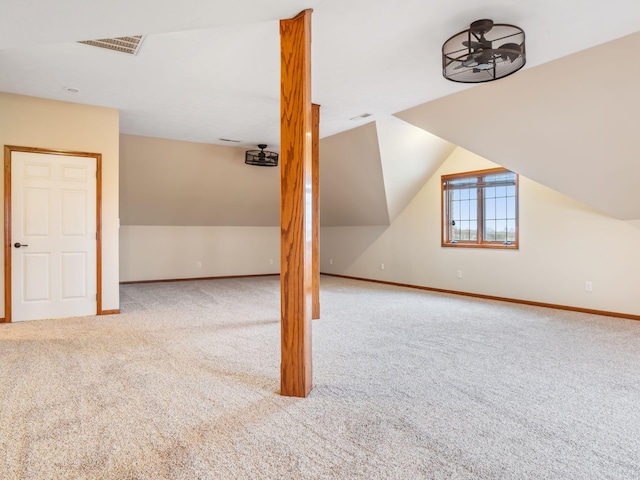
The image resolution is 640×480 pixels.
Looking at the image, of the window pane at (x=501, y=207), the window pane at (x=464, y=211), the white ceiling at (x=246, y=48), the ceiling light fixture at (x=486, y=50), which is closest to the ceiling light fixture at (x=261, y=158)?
the white ceiling at (x=246, y=48)

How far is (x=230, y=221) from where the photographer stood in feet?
31.0

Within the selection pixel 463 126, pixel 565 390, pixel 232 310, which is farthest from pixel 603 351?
pixel 232 310

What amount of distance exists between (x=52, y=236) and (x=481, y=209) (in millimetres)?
6201

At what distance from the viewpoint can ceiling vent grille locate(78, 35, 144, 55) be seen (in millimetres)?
3271

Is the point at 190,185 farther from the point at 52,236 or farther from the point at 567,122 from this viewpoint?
the point at 567,122

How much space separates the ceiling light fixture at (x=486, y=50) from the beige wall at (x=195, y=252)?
7.29 m

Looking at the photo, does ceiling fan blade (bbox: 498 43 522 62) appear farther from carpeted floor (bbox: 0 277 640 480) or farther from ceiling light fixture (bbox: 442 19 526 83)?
carpeted floor (bbox: 0 277 640 480)

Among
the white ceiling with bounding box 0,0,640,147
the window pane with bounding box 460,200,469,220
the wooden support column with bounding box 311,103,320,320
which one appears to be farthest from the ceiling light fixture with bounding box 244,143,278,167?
the window pane with bounding box 460,200,469,220

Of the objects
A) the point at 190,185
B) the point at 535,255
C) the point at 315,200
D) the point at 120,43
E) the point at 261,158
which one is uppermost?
the point at 120,43

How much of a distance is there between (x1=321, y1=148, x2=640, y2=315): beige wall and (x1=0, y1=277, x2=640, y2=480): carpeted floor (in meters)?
0.63

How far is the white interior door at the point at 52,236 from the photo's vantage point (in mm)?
4676

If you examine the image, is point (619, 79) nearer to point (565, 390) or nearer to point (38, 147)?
point (565, 390)

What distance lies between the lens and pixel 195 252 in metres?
9.16

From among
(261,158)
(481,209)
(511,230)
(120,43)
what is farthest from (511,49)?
(261,158)
